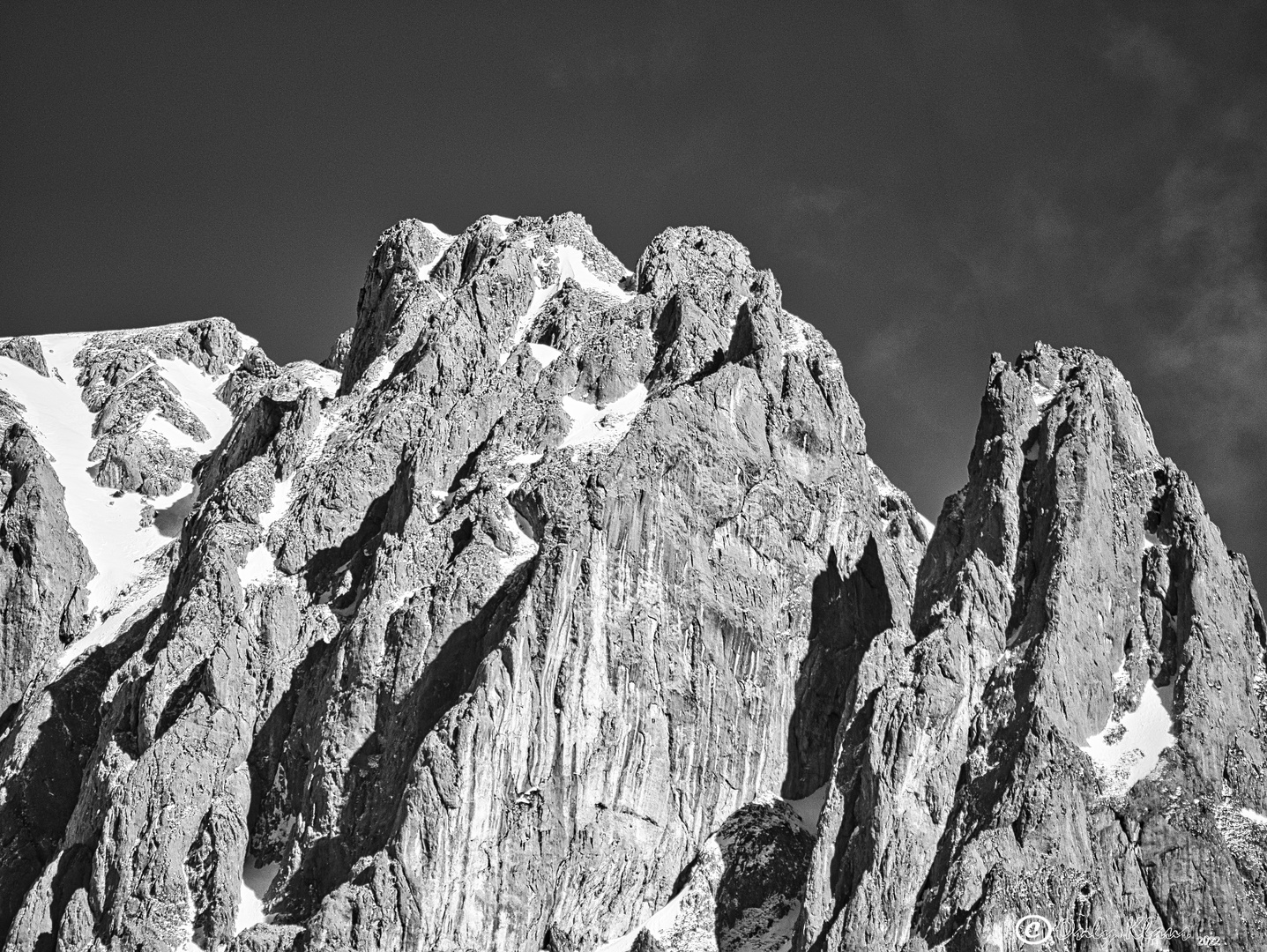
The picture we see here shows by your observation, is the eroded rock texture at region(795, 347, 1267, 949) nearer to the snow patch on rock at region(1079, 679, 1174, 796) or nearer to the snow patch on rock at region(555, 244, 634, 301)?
the snow patch on rock at region(1079, 679, 1174, 796)

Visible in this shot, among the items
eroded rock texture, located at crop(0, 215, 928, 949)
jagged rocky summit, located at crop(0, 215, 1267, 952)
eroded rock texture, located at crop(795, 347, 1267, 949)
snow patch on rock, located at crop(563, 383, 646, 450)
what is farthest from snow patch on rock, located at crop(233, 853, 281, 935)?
snow patch on rock, located at crop(563, 383, 646, 450)

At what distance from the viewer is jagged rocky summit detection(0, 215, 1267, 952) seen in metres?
100

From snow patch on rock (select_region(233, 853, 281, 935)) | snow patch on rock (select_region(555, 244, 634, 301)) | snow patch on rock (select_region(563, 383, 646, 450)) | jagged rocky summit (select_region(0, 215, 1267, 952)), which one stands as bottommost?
snow patch on rock (select_region(233, 853, 281, 935))

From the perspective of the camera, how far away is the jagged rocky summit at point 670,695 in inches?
3949

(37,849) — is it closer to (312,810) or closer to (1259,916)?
(312,810)

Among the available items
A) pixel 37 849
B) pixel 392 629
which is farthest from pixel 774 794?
pixel 37 849

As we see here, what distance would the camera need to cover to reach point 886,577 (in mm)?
122062

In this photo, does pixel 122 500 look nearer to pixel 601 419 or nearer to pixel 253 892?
pixel 601 419

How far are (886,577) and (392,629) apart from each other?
1203 inches

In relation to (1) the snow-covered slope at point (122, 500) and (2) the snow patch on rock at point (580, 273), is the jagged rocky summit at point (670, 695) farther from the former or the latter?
(2) the snow patch on rock at point (580, 273)

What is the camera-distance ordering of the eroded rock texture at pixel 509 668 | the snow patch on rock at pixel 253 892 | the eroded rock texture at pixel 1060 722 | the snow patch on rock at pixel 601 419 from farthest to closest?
1. the snow patch on rock at pixel 601 419
2. the snow patch on rock at pixel 253 892
3. the eroded rock texture at pixel 509 668
4. the eroded rock texture at pixel 1060 722

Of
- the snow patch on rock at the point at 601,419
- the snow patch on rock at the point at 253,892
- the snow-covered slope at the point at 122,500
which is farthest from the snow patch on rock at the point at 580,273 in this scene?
the snow patch on rock at the point at 253,892

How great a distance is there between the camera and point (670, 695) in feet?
376

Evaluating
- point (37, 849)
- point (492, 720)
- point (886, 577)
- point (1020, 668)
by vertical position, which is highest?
point (886, 577)
